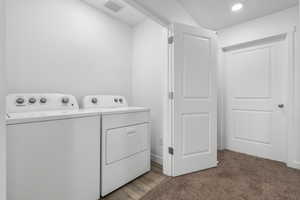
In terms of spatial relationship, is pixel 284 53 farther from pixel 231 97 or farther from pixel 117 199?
pixel 117 199

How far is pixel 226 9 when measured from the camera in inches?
84.1

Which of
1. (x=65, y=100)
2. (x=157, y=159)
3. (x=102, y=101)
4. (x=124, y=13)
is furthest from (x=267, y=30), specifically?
(x=65, y=100)

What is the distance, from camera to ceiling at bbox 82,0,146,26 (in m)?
2.07

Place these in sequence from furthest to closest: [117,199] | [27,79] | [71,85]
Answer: [71,85] < [27,79] < [117,199]

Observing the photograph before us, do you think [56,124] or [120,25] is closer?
[56,124]

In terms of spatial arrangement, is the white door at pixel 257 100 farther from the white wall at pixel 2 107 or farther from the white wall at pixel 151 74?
the white wall at pixel 2 107

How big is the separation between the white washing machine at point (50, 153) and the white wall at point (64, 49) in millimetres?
380

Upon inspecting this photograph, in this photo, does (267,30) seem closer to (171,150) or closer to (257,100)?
(257,100)

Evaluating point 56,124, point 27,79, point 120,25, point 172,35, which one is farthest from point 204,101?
point 27,79

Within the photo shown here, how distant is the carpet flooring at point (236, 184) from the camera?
1419 mm

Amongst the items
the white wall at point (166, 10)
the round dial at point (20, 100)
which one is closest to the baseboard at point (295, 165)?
the white wall at point (166, 10)

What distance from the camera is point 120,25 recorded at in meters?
2.52

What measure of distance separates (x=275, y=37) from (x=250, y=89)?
87 centimetres

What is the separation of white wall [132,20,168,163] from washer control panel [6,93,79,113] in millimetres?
1163
